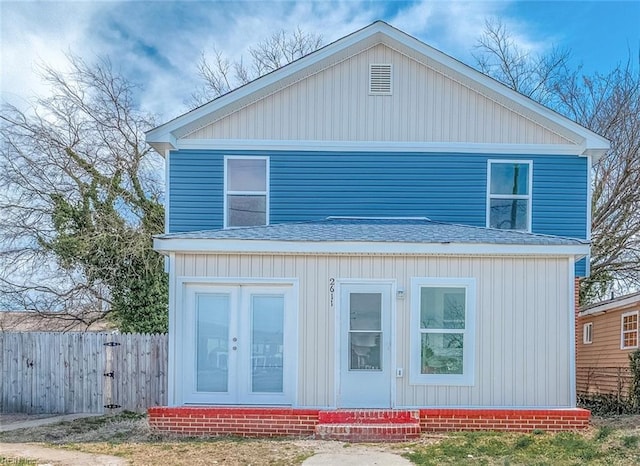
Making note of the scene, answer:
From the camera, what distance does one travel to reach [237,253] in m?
8.76

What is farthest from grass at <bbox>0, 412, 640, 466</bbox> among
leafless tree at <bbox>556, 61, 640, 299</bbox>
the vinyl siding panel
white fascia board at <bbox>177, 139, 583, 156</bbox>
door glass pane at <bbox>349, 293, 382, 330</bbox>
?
leafless tree at <bbox>556, 61, 640, 299</bbox>

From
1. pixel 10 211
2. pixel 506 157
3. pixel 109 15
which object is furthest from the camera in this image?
pixel 10 211

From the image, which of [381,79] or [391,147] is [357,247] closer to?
[391,147]

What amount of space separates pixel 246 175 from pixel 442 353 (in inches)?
207

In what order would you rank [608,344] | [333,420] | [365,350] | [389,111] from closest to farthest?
[333,420]
[365,350]
[389,111]
[608,344]

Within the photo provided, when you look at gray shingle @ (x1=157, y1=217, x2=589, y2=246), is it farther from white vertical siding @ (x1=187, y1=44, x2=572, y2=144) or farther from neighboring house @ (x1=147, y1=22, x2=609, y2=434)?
white vertical siding @ (x1=187, y1=44, x2=572, y2=144)

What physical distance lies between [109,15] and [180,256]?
9.49m

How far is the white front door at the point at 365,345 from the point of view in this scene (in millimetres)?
8609

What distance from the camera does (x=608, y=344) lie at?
47.3 feet

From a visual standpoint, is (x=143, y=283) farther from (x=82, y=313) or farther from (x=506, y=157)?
(x=506, y=157)

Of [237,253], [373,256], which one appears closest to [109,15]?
[237,253]

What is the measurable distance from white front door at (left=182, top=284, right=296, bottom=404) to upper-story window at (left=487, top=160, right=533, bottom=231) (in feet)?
16.1

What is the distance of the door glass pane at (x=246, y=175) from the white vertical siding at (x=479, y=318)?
114 inches


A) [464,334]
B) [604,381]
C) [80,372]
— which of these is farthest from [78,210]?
[604,381]
